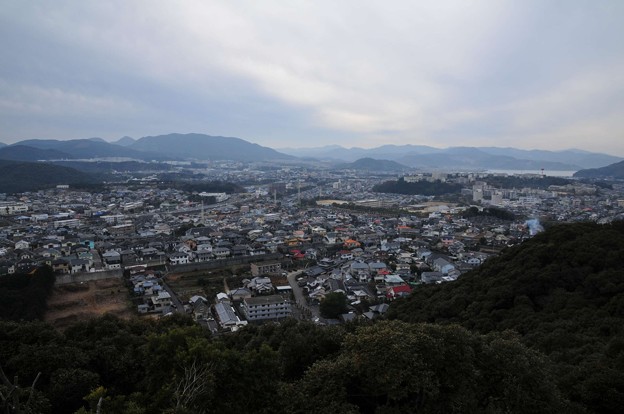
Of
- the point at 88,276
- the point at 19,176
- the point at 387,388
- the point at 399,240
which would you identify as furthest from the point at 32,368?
the point at 19,176

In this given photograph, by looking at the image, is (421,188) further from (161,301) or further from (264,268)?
(161,301)

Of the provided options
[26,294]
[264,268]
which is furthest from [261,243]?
[26,294]

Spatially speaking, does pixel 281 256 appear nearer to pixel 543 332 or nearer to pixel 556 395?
pixel 543 332

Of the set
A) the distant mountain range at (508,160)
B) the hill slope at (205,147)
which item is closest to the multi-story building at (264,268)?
the distant mountain range at (508,160)

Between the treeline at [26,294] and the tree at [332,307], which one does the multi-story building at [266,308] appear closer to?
the tree at [332,307]

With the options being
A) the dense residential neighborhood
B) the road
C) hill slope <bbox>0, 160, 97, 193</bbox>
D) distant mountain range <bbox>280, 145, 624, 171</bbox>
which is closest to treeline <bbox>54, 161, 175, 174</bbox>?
hill slope <bbox>0, 160, 97, 193</bbox>

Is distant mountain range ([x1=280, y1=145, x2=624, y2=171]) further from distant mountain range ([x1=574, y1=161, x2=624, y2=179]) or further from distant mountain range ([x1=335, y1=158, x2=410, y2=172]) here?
distant mountain range ([x1=574, y1=161, x2=624, y2=179])
